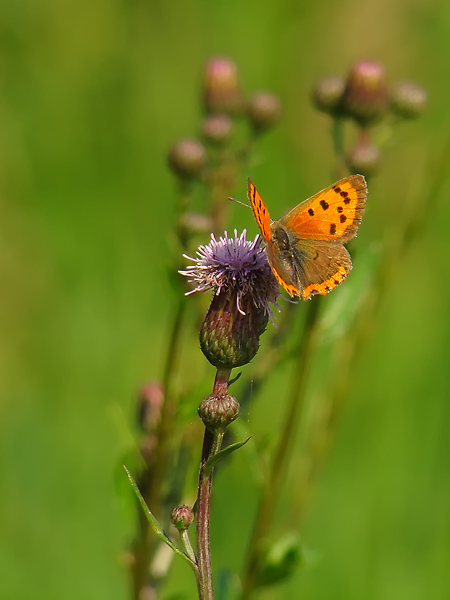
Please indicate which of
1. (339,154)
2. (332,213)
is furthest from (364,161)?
(332,213)

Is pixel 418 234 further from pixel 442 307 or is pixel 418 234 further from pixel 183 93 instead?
pixel 183 93

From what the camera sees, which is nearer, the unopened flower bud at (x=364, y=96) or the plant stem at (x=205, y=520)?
the plant stem at (x=205, y=520)

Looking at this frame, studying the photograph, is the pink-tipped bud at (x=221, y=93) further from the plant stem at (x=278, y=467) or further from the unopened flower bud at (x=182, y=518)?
the unopened flower bud at (x=182, y=518)

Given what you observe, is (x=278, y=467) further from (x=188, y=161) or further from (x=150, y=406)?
(x=188, y=161)

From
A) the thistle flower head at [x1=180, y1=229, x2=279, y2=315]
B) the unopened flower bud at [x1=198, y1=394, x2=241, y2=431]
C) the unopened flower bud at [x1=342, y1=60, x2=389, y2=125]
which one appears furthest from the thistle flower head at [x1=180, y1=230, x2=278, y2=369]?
the unopened flower bud at [x1=342, y1=60, x2=389, y2=125]

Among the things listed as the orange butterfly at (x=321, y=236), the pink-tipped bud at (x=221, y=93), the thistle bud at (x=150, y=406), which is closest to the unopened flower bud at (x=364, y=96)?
the orange butterfly at (x=321, y=236)

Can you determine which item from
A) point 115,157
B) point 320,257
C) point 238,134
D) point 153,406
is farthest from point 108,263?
point 320,257

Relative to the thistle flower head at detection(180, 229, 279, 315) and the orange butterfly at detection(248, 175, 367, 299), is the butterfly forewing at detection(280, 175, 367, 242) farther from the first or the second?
the thistle flower head at detection(180, 229, 279, 315)
